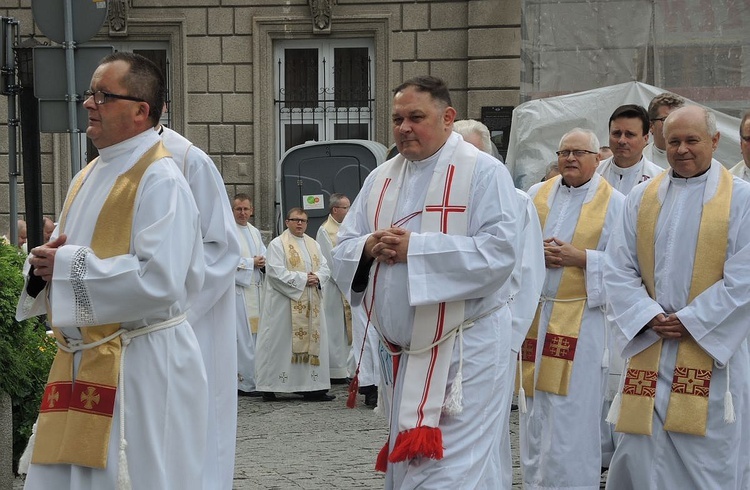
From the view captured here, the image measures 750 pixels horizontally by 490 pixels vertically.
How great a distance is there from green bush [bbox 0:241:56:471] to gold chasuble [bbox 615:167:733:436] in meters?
3.21

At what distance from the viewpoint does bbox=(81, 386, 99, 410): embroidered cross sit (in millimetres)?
4738

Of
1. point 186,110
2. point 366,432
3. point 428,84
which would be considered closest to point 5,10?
point 186,110

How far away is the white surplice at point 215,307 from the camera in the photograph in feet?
17.9

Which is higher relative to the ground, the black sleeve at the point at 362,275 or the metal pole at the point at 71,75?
the metal pole at the point at 71,75

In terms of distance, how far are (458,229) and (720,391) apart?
1.39m

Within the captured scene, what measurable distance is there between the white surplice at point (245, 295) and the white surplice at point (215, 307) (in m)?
7.45

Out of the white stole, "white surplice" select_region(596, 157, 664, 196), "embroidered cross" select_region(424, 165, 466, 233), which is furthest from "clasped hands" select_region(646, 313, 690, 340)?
"white surplice" select_region(596, 157, 664, 196)

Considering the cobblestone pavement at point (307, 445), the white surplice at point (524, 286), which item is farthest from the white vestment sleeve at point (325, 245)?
the white surplice at point (524, 286)

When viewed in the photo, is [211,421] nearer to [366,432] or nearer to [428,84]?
[428,84]

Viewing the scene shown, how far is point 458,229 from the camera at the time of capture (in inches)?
222

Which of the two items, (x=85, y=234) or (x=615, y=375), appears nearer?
(x=85, y=234)

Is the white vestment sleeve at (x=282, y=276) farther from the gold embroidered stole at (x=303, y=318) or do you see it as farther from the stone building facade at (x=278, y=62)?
the stone building facade at (x=278, y=62)

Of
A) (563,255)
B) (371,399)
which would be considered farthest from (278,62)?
(563,255)

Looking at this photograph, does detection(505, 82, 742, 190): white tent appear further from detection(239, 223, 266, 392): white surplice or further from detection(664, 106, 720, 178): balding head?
detection(664, 106, 720, 178): balding head
